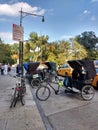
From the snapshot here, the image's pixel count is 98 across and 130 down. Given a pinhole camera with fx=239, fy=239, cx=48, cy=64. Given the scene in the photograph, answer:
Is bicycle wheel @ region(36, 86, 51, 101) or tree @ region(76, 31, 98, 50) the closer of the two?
bicycle wheel @ region(36, 86, 51, 101)

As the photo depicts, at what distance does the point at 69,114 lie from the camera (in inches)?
291

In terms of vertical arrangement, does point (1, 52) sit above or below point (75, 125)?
above

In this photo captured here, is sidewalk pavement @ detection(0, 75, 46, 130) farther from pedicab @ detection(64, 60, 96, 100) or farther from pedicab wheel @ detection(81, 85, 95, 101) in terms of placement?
pedicab @ detection(64, 60, 96, 100)

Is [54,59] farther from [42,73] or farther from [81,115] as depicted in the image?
[81,115]

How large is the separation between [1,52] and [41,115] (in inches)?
1991

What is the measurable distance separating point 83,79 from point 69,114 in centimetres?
336

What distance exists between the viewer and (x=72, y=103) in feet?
30.4

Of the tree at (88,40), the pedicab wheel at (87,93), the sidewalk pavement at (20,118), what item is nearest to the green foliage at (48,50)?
the tree at (88,40)

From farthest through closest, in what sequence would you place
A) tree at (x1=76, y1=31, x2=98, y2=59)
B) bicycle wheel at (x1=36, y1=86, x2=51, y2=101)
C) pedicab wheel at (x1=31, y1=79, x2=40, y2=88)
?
tree at (x1=76, y1=31, x2=98, y2=59) < pedicab wheel at (x1=31, y1=79, x2=40, y2=88) < bicycle wheel at (x1=36, y1=86, x2=51, y2=101)

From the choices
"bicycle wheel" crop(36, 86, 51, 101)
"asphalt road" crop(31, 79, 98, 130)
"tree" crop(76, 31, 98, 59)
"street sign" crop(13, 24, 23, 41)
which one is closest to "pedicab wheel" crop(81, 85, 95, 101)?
"asphalt road" crop(31, 79, 98, 130)

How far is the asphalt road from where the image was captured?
614 centimetres

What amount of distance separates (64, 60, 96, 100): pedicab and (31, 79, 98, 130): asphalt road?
394mm

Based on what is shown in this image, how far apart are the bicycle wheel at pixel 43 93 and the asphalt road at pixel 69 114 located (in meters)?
0.19

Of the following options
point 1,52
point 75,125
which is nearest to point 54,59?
point 1,52
